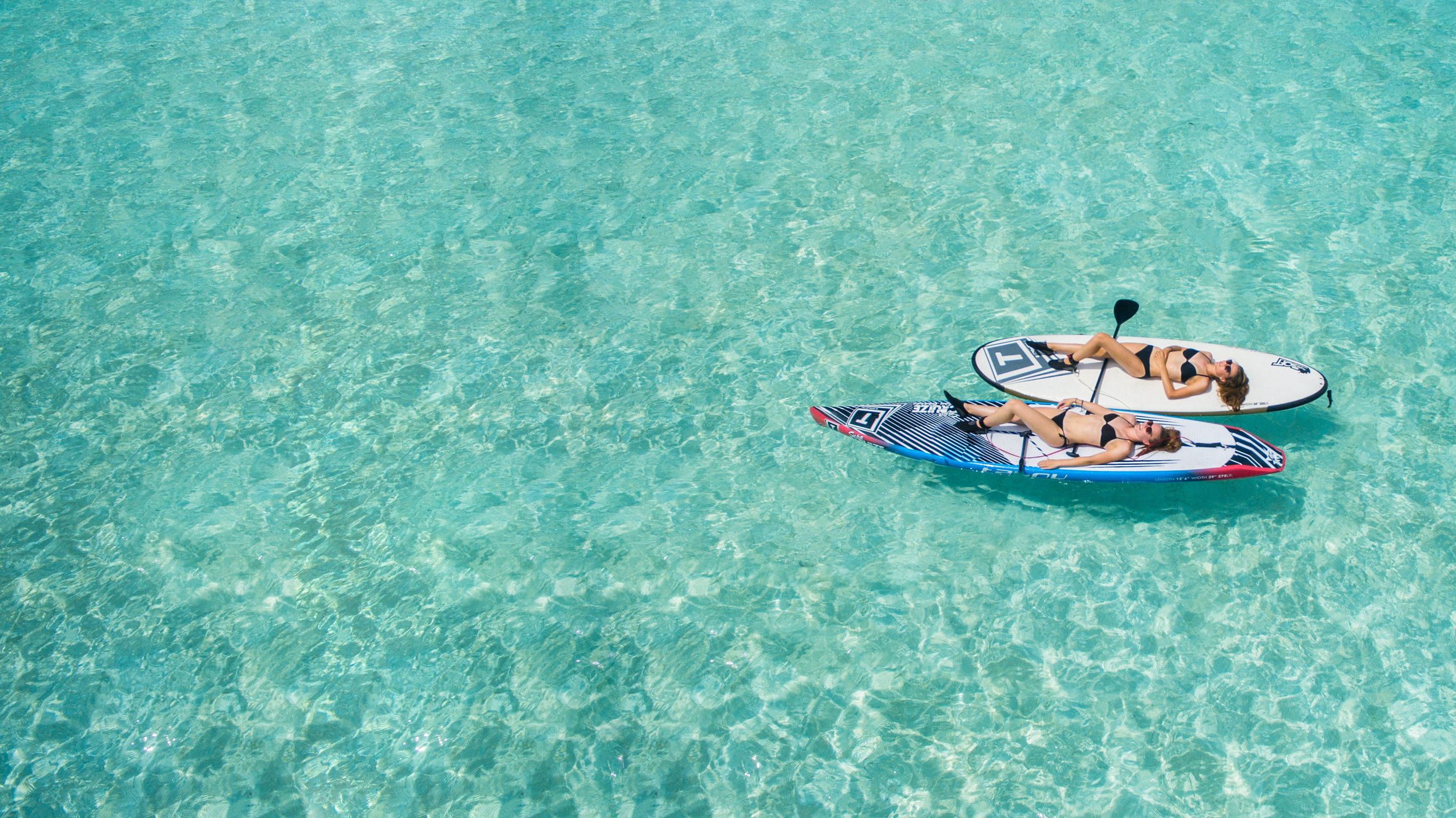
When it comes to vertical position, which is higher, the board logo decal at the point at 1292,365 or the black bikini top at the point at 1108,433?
the black bikini top at the point at 1108,433

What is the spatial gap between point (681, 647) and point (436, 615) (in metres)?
1.64

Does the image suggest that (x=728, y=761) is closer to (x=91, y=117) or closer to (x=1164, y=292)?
(x=1164, y=292)

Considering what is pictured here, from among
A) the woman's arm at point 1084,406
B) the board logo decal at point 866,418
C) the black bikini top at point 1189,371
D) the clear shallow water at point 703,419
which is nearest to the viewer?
the clear shallow water at point 703,419

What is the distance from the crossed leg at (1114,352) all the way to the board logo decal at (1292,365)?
0.91 meters

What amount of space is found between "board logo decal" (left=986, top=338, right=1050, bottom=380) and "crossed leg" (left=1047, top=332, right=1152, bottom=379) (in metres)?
0.26

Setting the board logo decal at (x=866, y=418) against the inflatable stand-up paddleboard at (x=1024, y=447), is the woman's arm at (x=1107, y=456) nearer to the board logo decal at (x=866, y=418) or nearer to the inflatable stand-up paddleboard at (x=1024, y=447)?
the inflatable stand-up paddleboard at (x=1024, y=447)

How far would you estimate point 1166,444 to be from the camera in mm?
6516

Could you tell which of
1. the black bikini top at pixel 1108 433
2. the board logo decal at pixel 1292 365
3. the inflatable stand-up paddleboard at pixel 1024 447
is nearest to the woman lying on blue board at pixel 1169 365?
the inflatable stand-up paddleboard at pixel 1024 447

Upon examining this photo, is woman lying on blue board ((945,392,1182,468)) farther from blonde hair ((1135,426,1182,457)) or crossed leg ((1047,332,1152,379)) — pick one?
crossed leg ((1047,332,1152,379))

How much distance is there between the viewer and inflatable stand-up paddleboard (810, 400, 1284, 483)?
21.1ft

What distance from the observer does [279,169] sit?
10.4m

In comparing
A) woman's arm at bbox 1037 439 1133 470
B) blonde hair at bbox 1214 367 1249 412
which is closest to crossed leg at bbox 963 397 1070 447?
woman's arm at bbox 1037 439 1133 470

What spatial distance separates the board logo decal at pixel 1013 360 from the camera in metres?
7.33

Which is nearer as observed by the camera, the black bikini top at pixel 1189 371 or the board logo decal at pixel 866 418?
the black bikini top at pixel 1189 371
